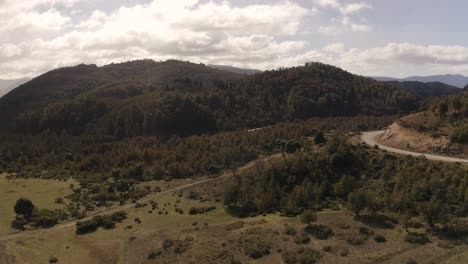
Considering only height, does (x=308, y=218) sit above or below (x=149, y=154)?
below

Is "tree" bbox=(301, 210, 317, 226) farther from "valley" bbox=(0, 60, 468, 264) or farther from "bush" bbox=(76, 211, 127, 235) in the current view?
"bush" bbox=(76, 211, 127, 235)

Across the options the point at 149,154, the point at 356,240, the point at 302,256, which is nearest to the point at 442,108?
the point at 356,240

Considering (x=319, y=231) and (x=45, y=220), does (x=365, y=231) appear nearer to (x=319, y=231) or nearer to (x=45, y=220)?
(x=319, y=231)

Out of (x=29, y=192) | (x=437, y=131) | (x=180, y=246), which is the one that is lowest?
(x=180, y=246)

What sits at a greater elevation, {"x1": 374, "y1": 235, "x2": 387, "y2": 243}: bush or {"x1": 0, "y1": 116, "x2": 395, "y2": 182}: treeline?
{"x1": 0, "y1": 116, "x2": 395, "y2": 182}: treeline

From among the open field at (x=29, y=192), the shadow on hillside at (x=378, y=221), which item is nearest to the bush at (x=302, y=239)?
Result: the shadow on hillside at (x=378, y=221)

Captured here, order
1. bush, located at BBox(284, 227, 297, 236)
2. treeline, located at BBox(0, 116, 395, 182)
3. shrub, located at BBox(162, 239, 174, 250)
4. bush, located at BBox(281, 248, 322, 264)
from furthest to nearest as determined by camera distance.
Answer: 1. treeline, located at BBox(0, 116, 395, 182)
2. shrub, located at BBox(162, 239, 174, 250)
3. bush, located at BBox(284, 227, 297, 236)
4. bush, located at BBox(281, 248, 322, 264)

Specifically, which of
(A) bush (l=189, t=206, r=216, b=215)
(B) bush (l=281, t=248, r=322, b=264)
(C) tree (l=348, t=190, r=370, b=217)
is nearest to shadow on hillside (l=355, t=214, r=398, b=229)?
(C) tree (l=348, t=190, r=370, b=217)

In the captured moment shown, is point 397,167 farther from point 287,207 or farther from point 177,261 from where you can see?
point 177,261

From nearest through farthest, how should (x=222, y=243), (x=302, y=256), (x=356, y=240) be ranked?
(x=302, y=256) < (x=356, y=240) < (x=222, y=243)

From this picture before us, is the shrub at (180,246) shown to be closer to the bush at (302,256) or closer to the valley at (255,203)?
the valley at (255,203)

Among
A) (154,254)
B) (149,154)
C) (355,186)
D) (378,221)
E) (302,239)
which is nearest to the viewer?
(302,239)
